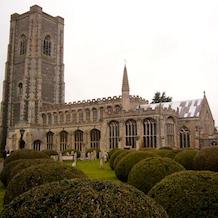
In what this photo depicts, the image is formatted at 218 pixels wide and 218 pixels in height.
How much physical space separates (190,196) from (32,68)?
62.1 meters

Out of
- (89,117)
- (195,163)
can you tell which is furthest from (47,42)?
(195,163)

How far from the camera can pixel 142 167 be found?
12.0 m

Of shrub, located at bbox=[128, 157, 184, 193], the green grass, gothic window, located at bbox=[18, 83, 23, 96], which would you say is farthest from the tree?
shrub, located at bbox=[128, 157, 184, 193]

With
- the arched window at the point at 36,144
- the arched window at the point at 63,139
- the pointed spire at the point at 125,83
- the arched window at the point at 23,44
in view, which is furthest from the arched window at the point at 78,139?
the arched window at the point at 23,44

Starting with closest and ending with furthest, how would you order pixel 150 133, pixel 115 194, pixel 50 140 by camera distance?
pixel 115 194 < pixel 150 133 < pixel 50 140

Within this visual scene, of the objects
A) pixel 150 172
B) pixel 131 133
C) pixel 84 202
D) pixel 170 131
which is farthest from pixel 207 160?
pixel 131 133

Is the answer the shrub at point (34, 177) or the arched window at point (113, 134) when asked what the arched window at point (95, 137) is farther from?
the shrub at point (34, 177)

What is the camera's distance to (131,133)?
150ft

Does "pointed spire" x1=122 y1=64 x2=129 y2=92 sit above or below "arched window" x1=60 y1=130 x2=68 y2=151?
above

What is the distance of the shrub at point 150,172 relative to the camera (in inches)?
455

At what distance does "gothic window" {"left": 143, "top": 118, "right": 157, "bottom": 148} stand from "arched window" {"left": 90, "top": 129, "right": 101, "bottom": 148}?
36.8 ft

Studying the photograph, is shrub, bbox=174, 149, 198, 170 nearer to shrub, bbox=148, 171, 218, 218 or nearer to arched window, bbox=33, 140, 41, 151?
shrub, bbox=148, 171, 218, 218

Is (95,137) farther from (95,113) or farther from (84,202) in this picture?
(84,202)

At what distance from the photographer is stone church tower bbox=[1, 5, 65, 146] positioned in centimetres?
6456
